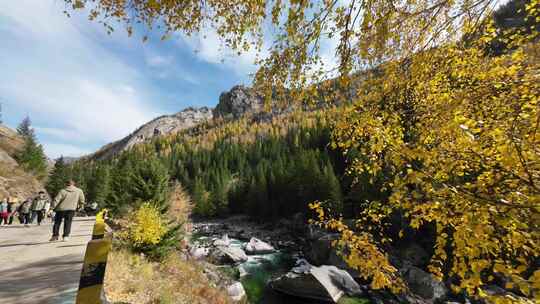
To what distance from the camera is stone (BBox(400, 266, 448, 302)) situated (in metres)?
16.5

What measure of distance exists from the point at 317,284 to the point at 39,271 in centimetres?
1369

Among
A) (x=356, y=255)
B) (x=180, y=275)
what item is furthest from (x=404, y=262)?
(x=356, y=255)

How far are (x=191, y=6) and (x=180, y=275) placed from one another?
1087 cm

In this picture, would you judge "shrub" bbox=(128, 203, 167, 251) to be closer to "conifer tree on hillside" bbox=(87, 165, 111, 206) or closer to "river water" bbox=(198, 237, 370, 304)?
"river water" bbox=(198, 237, 370, 304)

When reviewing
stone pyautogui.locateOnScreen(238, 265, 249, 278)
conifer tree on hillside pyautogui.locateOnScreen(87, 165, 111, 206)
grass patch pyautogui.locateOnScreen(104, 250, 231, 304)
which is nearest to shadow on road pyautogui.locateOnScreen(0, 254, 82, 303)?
grass patch pyautogui.locateOnScreen(104, 250, 231, 304)

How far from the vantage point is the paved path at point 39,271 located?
488cm

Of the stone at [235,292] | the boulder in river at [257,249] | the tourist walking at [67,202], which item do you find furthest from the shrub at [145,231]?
the boulder in river at [257,249]

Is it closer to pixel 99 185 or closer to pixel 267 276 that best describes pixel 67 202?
pixel 267 276

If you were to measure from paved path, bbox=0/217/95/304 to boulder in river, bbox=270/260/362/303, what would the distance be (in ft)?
38.5

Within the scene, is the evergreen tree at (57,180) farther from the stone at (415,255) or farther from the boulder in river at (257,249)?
the stone at (415,255)

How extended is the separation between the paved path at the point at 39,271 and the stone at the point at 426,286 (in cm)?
1807

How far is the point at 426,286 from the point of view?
17.1 meters

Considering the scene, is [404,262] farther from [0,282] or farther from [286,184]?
[286,184]

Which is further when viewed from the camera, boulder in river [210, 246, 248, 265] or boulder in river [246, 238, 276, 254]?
boulder in river [246, 238, 276, 254]
